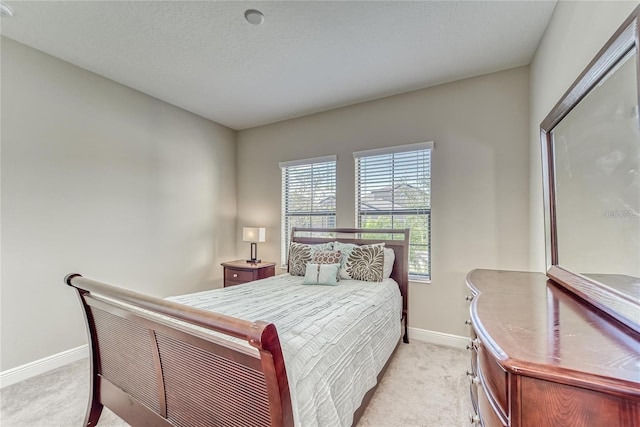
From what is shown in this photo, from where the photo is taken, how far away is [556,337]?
853 millimetres

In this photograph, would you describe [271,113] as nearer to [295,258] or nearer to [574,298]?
[295,258]

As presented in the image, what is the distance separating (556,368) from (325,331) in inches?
42.2

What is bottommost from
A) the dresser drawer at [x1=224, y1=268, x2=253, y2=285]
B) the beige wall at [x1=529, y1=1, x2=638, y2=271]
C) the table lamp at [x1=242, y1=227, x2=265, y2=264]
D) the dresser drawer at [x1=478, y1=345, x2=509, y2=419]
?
the dresser drawer at [x1=224, y1=268, x2=253, y2=285]

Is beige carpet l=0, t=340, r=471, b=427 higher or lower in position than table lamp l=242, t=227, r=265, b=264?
lower

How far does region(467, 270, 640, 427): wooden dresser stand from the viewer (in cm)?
63

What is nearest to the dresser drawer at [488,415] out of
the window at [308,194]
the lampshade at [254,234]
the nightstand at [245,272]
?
the window at [308,194]

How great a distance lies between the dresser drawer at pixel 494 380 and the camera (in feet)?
2.67

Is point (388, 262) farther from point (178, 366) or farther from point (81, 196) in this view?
point (81, 196)

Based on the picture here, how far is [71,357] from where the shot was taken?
2.66 m

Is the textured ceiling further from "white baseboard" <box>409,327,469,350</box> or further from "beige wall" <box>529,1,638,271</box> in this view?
"white baseboard" <box>409,327,469,350</box>

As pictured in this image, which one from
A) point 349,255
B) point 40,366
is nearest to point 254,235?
point 349,255

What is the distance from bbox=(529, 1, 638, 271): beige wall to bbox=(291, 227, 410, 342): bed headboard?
114 cm

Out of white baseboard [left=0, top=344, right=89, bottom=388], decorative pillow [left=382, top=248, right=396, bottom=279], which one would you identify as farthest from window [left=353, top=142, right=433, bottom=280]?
white baseboard [left=0, top=344, right=89, bottom=388]

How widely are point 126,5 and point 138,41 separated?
42 centimetres
